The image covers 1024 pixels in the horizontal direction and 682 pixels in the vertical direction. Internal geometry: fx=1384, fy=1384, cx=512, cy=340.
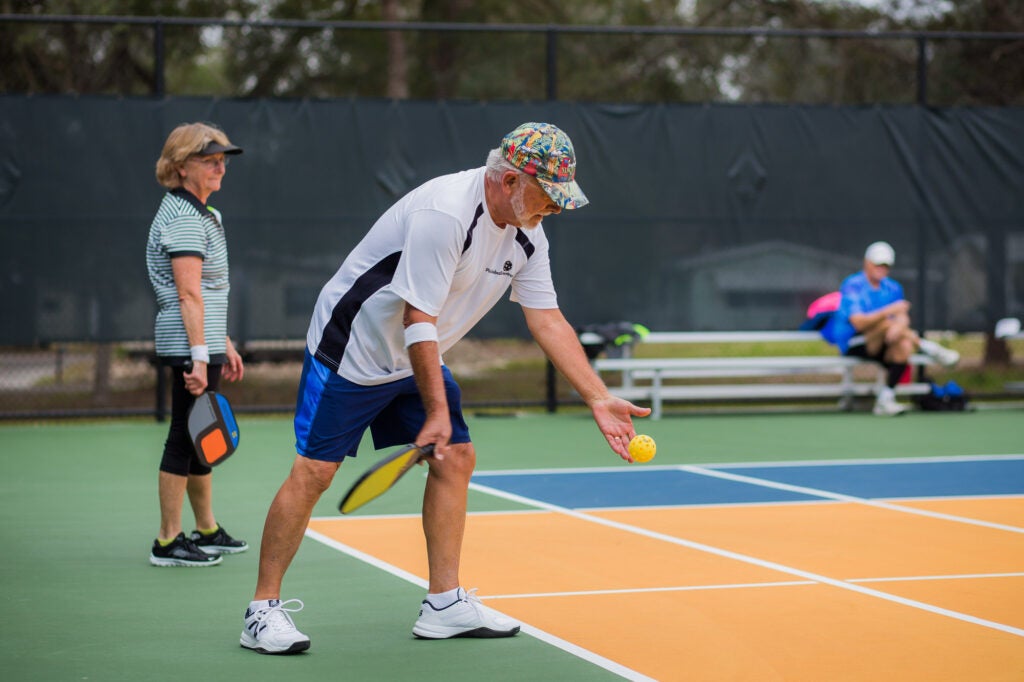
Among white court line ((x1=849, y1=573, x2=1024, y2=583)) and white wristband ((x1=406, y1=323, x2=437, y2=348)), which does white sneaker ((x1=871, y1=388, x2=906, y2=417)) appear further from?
white wristband ((x1=406, y1=323, x2=437, y2=348))

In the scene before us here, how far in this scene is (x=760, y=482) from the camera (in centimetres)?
776

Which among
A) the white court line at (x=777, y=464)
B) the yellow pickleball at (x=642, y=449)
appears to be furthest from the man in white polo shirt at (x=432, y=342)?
the white court line at (x=777, y=464)

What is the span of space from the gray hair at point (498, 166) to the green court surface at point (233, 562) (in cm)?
142

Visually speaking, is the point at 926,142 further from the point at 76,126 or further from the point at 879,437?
the point at 76,126

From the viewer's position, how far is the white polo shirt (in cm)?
386

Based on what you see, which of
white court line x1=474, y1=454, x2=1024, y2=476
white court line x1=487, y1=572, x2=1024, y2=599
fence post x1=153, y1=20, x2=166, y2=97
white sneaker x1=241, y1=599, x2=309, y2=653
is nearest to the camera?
white sneaker x1=241, y1=599, x2=309, y2=653

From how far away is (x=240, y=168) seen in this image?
1089 centimetres

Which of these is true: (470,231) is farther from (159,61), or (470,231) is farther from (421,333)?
(159,61)

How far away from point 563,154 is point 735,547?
247cm

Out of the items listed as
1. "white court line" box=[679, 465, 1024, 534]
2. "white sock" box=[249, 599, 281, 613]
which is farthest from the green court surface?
"white court line" box=[679, 465, 1024, 534]

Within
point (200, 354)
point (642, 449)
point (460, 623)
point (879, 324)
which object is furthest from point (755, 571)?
point (879, 324)

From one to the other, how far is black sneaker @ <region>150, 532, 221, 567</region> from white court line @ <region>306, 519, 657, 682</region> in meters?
0.56

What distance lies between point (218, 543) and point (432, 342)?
7.65 feet

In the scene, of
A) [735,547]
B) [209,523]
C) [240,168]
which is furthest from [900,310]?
[209,523]
